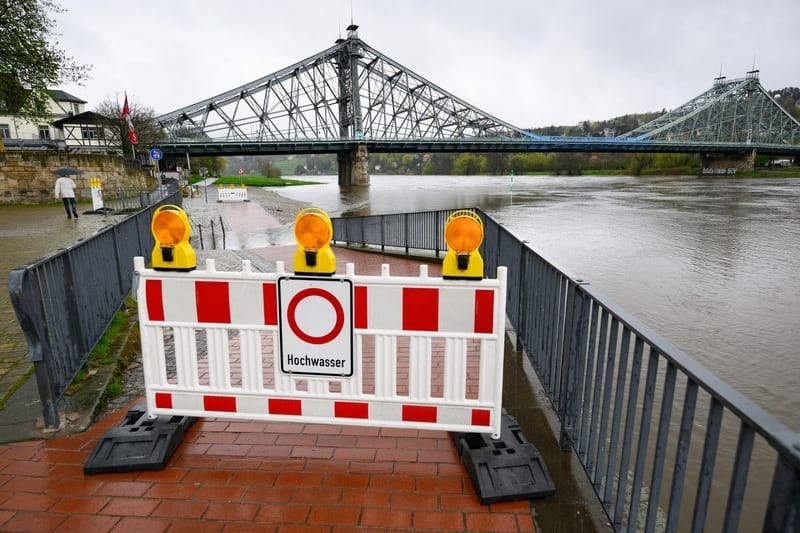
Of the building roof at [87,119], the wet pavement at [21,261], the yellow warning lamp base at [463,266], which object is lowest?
the wet pavement at [21,261]

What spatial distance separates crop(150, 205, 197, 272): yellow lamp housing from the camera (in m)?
2.62

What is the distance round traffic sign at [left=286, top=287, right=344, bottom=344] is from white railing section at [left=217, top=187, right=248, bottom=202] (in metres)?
27.5

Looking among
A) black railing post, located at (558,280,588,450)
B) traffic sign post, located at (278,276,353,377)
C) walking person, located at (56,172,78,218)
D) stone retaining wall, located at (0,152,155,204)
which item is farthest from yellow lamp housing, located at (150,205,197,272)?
stone retaining wall, located at (0,152,155,204)

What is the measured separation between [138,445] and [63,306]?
1.22 metres

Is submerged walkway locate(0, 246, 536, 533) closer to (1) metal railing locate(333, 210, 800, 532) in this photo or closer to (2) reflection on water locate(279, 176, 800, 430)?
(1) metal railing locate(333, 210, 800, 532)

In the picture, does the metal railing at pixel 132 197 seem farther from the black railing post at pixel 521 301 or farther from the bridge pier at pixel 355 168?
the bridge pier at pixel 355 168

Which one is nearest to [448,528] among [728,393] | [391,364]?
[391,364]

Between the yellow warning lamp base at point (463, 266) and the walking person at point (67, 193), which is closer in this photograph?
the yellow warning lamp base at point (463, 266)

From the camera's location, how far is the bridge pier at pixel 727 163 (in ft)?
239

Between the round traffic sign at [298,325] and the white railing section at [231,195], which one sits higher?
the round traffic sign at [298,325]

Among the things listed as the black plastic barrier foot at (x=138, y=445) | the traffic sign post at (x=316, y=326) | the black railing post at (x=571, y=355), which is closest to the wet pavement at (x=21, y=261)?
the black plastic barrier foot at (x=138, y=445)

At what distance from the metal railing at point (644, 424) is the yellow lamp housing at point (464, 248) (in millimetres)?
587

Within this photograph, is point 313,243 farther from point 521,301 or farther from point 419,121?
point 419,121

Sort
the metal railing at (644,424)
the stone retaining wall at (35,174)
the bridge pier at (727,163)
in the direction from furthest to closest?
the bridge pier at (727,163) → the stone retaining wall at (35,174) → the metal railing at (644,424)
